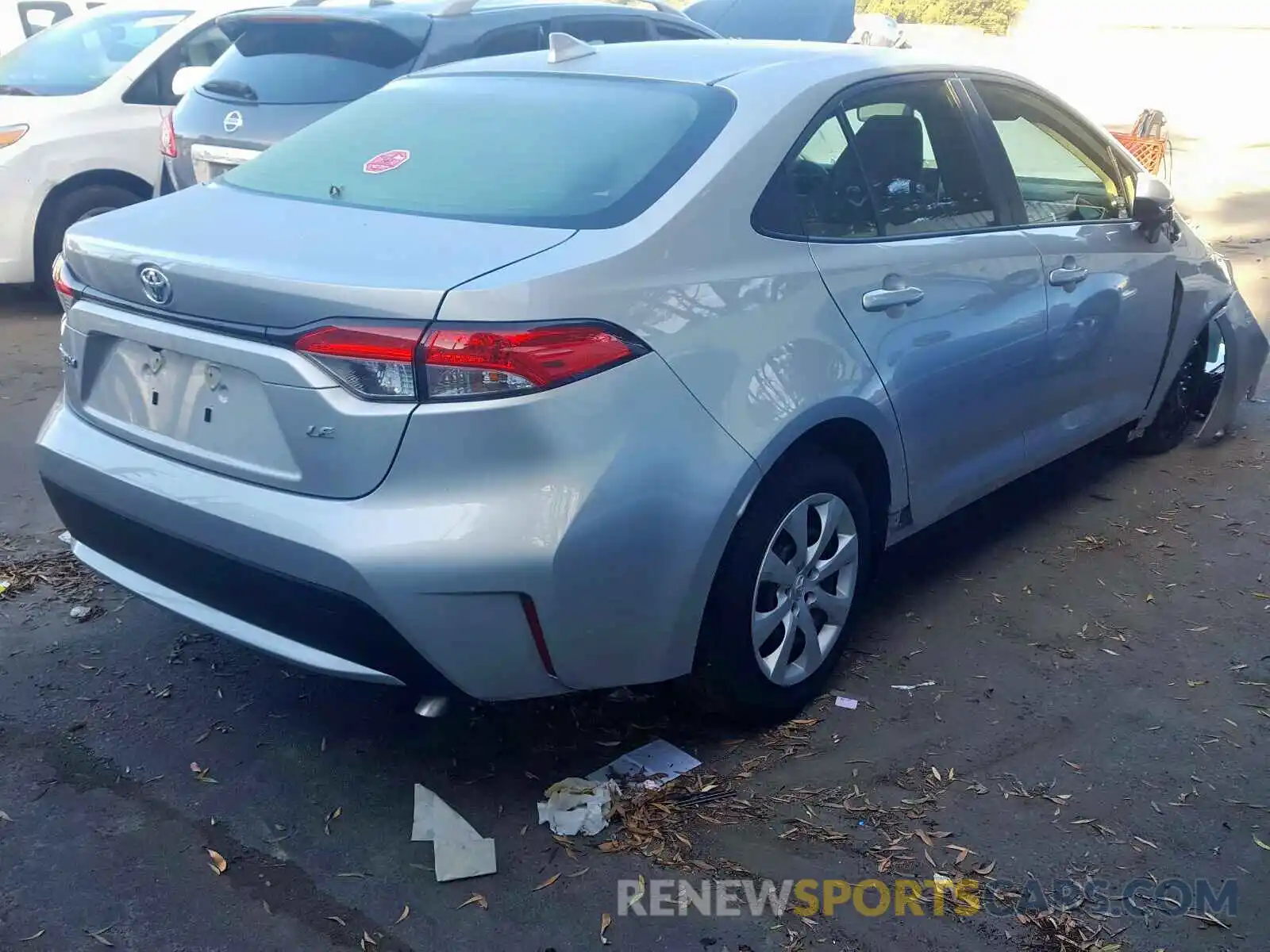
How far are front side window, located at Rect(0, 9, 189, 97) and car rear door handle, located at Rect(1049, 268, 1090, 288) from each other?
598 cm

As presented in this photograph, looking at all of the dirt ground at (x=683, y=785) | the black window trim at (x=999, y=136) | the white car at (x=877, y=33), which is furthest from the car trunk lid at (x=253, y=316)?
the white car at (x=877, y=33)

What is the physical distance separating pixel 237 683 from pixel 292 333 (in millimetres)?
1355

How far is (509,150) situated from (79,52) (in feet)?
19.5

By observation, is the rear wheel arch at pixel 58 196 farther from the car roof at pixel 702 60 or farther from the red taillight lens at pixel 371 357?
the red taillight lens at pixel 371 357

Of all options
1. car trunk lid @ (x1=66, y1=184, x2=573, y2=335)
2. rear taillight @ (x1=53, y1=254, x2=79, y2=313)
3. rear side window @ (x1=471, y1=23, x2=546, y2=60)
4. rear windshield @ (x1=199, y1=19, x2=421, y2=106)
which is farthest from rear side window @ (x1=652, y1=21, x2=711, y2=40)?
rear taillight @ (x1=53, y1=254, x2=79, y2=313)

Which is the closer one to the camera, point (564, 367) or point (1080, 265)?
point (564, 367)

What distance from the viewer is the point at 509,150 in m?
3.13

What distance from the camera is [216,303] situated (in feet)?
8.52

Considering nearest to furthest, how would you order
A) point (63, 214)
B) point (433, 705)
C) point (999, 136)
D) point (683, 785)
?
point (433, 705) → point (683, 785) → point (999, 136) → point (63, 214)

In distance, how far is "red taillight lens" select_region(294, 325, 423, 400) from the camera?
2.41 meters

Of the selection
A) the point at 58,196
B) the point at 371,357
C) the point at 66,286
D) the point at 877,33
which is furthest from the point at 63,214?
the point at 877,33

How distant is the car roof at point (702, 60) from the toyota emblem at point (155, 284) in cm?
135

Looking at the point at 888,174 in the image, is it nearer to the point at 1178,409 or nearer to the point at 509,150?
the point at 509,150

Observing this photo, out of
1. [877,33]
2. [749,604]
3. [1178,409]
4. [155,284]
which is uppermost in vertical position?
[155,284]
